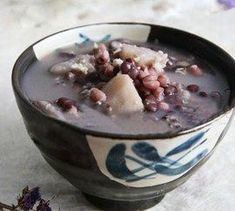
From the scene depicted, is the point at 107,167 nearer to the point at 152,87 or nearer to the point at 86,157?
the point at 86,157

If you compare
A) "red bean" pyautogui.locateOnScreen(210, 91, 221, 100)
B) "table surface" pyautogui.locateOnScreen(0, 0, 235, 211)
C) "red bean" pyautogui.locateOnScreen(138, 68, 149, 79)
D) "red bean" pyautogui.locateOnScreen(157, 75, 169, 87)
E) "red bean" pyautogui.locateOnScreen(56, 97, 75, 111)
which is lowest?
"table surface" pyautogui.locateOnScreen(0, 0, 235, 211)

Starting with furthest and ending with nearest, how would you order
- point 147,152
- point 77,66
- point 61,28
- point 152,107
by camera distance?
point 61,28 → point 77,66 → point 152,107 → point 147,152

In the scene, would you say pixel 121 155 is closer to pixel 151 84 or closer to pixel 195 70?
pixel 151 84

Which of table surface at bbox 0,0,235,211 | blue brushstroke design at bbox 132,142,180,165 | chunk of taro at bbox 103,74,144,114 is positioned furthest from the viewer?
table surface at bbox 0,0,235,211

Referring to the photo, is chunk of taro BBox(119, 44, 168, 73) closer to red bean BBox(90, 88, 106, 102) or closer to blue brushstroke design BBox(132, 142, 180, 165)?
red bean BBox(90, 88, 106, 102)

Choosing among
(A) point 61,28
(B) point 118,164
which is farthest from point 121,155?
(A) point 61,28

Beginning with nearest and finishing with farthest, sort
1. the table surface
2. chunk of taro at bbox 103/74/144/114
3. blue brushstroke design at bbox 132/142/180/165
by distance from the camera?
blue brushstroke design at bbox 132/142/180/165
chunk of taro at bbox 103/74/144/114
the table surface

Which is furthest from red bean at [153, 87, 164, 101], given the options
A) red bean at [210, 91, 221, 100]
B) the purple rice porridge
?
red bean at [210, 91, 221, 100]
